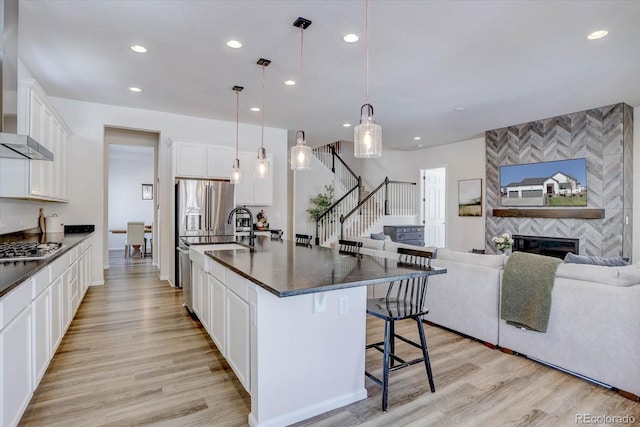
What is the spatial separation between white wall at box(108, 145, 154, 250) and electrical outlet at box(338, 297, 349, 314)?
9.10m

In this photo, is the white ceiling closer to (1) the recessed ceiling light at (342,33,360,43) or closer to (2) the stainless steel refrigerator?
(1) the recessed ceiling light at (342,33,360,43)

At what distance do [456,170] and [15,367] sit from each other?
8177mm

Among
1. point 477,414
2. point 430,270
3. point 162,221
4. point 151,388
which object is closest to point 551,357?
point 477,414

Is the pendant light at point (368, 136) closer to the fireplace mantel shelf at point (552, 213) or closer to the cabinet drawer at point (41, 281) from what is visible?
the cabinet drawer at point (41, 281)

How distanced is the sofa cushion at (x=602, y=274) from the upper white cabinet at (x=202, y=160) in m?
4.95

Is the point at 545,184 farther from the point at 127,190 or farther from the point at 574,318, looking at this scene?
the point at 127,190

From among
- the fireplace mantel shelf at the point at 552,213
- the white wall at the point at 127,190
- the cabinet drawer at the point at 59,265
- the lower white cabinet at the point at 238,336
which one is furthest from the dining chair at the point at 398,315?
the white wall at the point at 127,190

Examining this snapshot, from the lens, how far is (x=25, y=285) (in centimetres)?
195

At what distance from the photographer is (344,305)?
7.20ft

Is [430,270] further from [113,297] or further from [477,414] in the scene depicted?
[113,297]

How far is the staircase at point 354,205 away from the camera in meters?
8.31

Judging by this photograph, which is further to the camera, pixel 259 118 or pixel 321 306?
pixel 259 118

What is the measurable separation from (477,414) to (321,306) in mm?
1196

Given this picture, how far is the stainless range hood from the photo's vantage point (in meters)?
2.41
